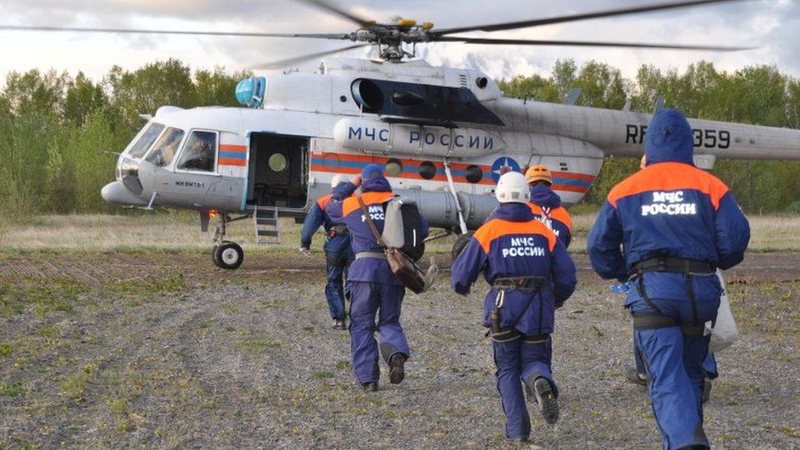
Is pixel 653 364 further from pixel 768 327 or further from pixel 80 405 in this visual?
pixel 768 327

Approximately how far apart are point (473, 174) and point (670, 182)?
1364cm

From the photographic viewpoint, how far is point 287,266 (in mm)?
21047

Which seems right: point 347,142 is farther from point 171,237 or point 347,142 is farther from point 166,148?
point 171,237

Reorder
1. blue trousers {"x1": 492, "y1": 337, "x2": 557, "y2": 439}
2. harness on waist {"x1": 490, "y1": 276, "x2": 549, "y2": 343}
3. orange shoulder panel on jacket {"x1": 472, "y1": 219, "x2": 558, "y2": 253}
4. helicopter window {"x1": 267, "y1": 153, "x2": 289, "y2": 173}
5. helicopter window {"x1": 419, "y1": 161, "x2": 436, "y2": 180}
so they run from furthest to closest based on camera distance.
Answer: helicopter window {"x1": 267, "y1": 153, "x2": 289, "y2": 173}, helicopter window {"x1": 419, "y1": 161, "x2": 436, "y2": 180}, orange shoulder panel on jacket {"x1": 472, "y1": 219, "x2": 558, "y2": 253}, harness on waist {"x1": 490, "y1": 276, "x2": 549, "y2": 343}, blue trousers {"x1": 492, "y1": 337, "x2": 557, "y2": 439}

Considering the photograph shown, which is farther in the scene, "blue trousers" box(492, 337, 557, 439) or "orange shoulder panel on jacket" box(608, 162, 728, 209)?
"blue trousers" box(492, 337, 557, 439)

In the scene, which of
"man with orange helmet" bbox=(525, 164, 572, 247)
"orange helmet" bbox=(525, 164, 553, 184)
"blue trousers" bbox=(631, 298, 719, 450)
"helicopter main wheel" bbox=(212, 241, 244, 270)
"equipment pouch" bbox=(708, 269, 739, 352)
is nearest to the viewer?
"blue trousers" bbox=(631, 298, 719, 450)

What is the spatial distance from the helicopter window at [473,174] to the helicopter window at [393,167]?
1.26 metres

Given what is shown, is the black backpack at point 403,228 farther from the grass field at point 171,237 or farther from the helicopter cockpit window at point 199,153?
the grass field at point 171,237

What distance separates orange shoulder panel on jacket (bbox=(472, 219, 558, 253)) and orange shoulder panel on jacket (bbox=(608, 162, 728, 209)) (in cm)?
126

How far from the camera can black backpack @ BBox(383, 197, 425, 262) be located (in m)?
9.43

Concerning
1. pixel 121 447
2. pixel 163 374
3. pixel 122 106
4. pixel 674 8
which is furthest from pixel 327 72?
pixel 122 106

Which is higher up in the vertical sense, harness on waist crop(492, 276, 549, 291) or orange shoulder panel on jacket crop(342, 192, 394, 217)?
orange shoulder panel on jacket crop(342, 192, 394, 217)

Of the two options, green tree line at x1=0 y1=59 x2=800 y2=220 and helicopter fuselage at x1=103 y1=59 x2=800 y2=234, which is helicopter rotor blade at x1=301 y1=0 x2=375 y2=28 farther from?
green tree line at x1=0 y1=59 x2=800 y2=220

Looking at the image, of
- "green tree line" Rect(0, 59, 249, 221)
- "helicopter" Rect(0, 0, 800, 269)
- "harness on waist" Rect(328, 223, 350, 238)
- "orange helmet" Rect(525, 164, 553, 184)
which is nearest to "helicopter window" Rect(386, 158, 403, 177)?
"helicopter" Rect(0, 0, 800, 269)
